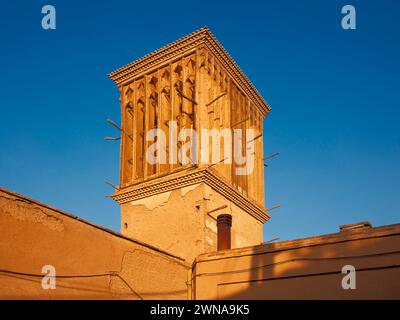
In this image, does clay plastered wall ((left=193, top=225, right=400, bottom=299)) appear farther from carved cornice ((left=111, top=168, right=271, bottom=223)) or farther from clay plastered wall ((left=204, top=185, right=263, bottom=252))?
carved cornice ((left=111, top=168, right=271, bottom=223))

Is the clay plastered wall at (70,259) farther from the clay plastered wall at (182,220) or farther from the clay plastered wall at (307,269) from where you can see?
the clay plastered wall at (182,220)

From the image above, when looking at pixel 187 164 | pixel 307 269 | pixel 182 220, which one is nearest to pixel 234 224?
pixel 182 220

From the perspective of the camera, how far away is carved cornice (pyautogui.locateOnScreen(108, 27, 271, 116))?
15.0 metres

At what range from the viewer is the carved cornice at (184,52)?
14965mm

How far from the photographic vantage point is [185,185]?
45.5 ft

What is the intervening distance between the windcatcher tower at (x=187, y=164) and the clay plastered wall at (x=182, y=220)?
0.09 feet

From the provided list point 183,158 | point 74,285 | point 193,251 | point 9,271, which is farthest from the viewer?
point 183,158

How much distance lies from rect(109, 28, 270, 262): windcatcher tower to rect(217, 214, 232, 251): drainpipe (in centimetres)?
142

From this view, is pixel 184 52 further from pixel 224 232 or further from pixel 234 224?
pixel 224 232

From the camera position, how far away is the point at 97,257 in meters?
8.77

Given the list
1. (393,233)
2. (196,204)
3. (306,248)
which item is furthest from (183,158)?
(393,233)

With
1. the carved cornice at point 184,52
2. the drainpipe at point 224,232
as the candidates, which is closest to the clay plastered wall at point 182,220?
the drainpipe at point 224,232

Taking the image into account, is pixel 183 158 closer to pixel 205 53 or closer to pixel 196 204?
pixel 196 204
